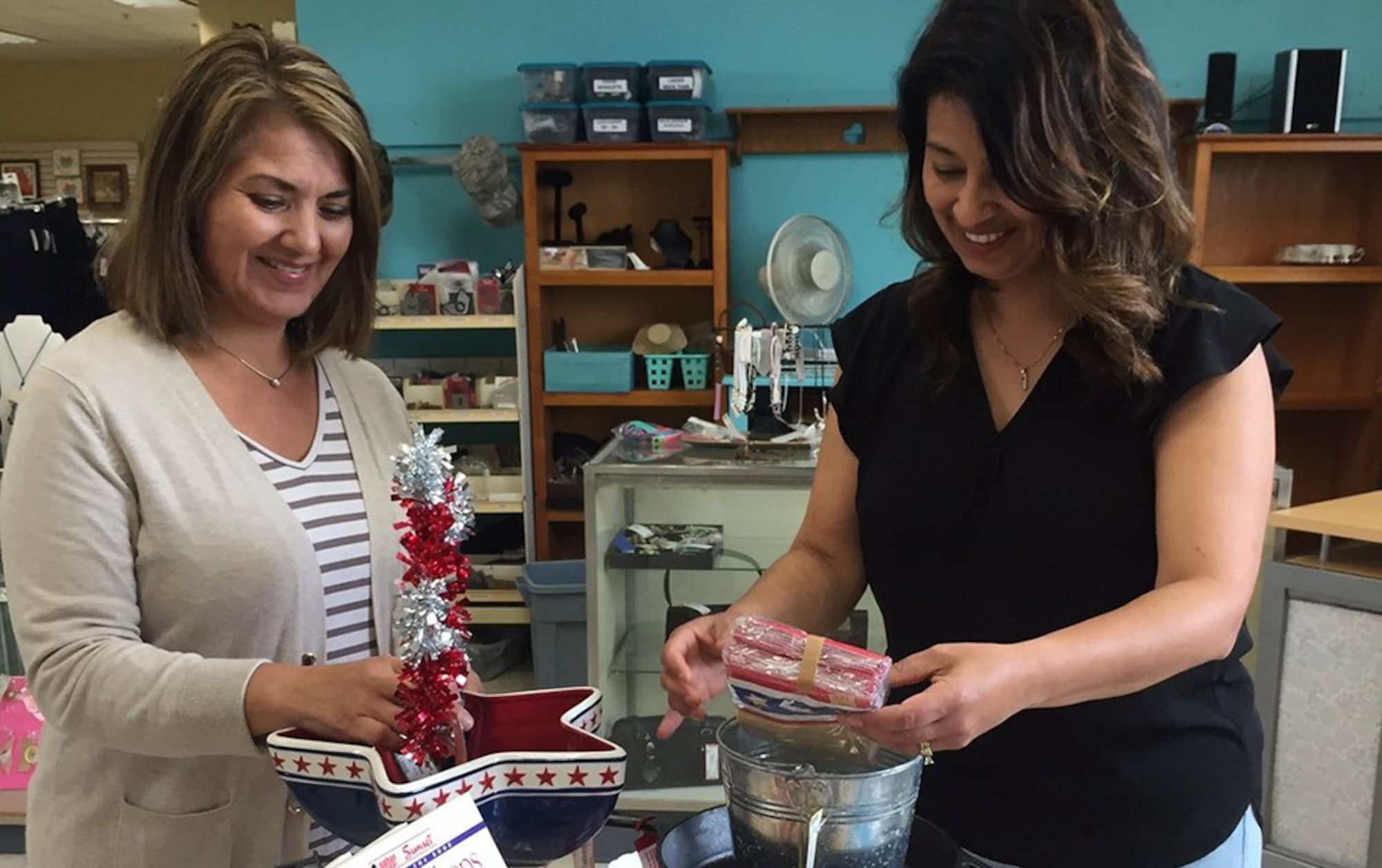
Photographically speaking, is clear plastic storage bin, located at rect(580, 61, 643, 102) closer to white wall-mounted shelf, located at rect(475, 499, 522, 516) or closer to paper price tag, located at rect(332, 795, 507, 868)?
white wall-mounted shelf, located at rect(475, 499, 522, 516)

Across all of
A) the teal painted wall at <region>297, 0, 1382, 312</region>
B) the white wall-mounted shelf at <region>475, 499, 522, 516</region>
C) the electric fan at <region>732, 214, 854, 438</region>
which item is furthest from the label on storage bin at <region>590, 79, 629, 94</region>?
the white wall-mounted shelf at <region>475, 499, 522, 516</region>

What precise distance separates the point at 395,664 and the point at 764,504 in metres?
1.75

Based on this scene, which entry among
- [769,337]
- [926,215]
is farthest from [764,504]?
[926,215]

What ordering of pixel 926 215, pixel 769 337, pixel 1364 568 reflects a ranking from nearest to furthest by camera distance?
1. pixel 926 215
2. pixel 1364 568
3. pixel 769 337

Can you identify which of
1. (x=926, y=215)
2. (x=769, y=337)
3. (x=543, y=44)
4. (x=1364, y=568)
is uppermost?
(x=543, y=44)

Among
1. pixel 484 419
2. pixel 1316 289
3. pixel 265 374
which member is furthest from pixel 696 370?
pixel 265 374

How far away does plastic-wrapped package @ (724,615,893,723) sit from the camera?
2.31ft

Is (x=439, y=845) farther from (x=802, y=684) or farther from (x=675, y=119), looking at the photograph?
(x=675, y=119)

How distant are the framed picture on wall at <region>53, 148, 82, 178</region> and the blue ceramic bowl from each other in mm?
8368

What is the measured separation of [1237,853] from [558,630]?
239cm

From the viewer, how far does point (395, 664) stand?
802mm

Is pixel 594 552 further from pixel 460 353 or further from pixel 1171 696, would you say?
pixel 460 353

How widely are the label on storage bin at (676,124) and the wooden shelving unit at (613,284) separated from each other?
55 mm

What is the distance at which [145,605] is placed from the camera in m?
0.99
